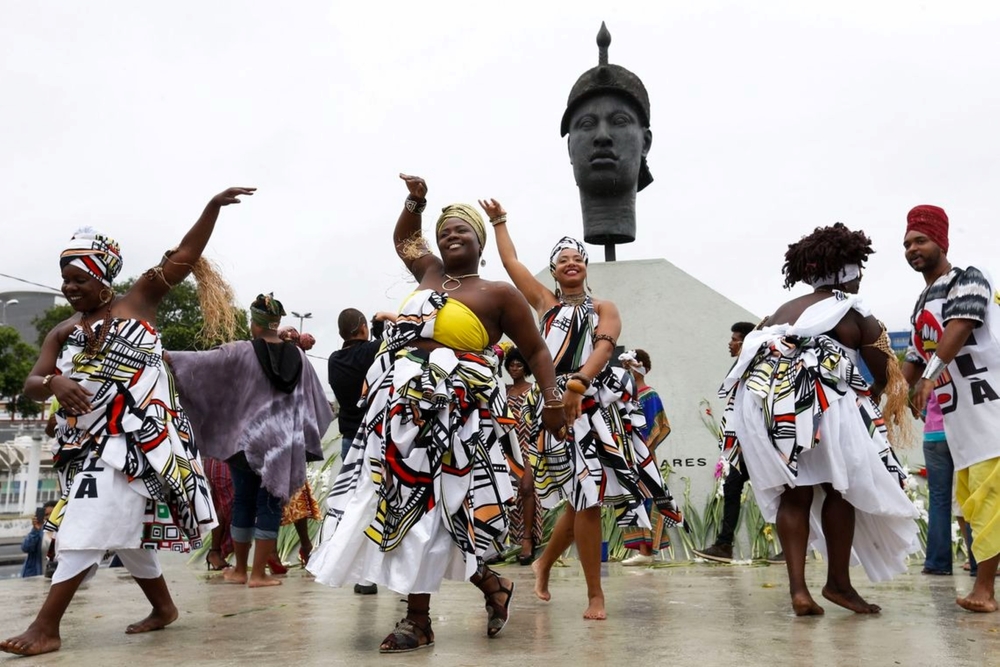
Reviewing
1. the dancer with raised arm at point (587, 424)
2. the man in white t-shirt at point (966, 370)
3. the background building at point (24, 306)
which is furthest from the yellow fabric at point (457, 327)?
the background building at point (24, 306)

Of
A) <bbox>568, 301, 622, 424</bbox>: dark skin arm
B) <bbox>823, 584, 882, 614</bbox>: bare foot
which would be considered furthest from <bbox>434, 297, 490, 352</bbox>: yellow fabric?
<bbox>823, 584, 882, 614</bbox>: bare foot

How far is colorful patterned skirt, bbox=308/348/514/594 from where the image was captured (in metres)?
3.61

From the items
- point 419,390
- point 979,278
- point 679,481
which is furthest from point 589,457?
point 679,481

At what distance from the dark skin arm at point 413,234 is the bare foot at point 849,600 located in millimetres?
2269

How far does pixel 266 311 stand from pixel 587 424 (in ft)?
8.89

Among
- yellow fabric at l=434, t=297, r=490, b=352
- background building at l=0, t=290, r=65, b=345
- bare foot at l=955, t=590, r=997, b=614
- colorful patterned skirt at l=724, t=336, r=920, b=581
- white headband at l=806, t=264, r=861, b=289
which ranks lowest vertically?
bare foot at l=955, t=590, r=997, b=614

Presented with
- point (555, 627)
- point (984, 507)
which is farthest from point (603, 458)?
point (984, 507)

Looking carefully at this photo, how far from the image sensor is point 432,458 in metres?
3.67

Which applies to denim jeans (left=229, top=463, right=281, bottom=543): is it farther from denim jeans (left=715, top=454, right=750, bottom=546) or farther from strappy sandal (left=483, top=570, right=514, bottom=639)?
denim jeans (left=715, top=454, right=750, bottom=546)

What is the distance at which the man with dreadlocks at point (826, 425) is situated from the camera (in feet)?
14.2

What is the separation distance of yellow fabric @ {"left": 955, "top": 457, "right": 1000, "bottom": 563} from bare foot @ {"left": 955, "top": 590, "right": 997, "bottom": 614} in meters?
0.19

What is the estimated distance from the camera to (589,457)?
4.62m

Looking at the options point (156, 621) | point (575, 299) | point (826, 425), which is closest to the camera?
point (156, 621)

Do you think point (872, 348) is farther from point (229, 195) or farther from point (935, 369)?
point (229, 195)
